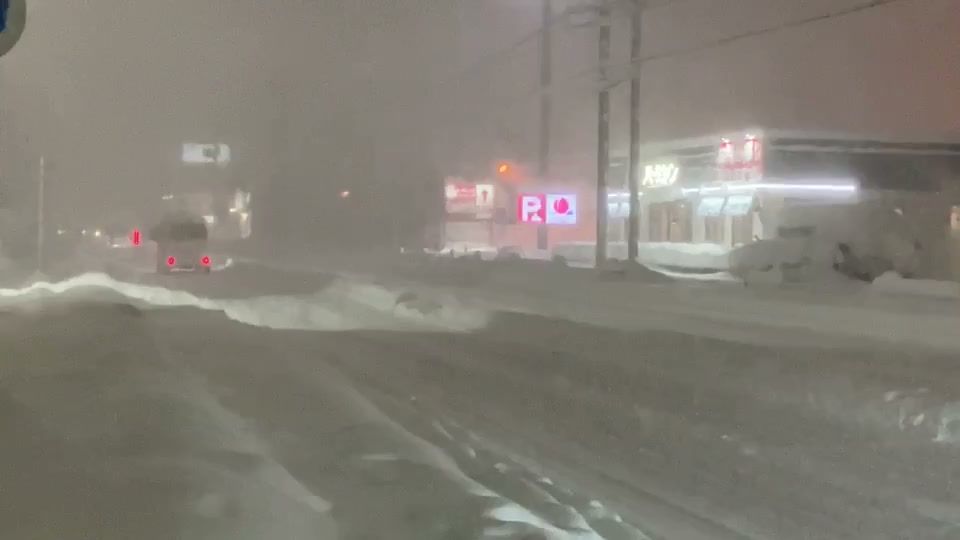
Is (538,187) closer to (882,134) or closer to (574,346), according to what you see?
(882,134)

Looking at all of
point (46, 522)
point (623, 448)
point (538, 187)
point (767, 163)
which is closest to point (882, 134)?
point (767, 163)

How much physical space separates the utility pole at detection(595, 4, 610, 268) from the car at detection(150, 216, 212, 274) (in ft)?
65.0

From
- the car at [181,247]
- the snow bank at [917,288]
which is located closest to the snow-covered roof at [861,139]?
the snow bank at [917,288]

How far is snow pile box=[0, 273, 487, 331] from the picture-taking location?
2177 centimetres

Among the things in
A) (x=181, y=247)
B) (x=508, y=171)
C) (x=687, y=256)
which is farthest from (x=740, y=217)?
(x=181, y=247)

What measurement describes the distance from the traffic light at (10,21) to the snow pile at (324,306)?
15.4 m

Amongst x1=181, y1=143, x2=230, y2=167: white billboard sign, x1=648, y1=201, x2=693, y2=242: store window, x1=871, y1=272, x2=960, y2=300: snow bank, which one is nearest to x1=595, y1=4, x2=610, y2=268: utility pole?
x1=871, y1=272, x2=960, y2=300: snow bank

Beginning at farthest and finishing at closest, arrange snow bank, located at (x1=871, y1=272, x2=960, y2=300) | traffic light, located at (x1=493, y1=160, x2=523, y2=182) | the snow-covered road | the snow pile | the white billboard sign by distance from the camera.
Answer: the white billboard sign < traffic light, located at (x1=493, y1=160, x2=523, y2=182) < snow bank, located at (x1=871, y1=272, x2=960, y2=300) < the snow pile < the snow-covered road

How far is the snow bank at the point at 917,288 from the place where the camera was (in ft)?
78.1

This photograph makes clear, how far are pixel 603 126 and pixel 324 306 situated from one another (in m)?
12.5

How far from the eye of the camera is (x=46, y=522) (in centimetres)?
609

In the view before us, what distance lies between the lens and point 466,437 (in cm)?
977

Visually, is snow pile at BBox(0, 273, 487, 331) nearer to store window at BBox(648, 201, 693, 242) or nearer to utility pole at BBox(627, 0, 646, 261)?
utility pole at BBox(627, 0, 646, 261)

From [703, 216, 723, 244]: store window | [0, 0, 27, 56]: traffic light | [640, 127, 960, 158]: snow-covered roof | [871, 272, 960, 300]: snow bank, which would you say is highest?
[640, 127, 960, 158]: snow-covered roof
